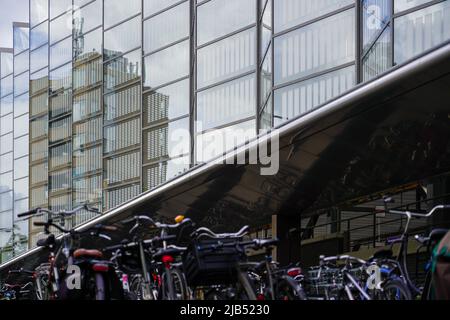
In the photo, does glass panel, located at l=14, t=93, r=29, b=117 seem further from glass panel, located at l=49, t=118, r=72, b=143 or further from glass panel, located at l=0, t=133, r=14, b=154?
glass panel, located at l=49, t=118, r=72, b=143

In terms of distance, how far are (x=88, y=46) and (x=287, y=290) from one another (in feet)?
89.2

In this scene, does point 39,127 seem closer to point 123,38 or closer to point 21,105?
point 21,105

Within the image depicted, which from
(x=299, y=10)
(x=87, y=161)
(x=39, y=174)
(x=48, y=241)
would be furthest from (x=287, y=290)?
(x=39, y=174)

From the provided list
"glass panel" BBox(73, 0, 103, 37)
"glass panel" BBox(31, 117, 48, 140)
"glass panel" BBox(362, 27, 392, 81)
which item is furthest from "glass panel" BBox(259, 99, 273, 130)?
"glass panel" BBox(31, 117, 48, 140)

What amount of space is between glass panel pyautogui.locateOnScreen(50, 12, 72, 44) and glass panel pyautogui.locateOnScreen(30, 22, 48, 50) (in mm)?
1110

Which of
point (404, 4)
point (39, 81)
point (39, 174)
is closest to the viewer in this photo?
point (404, 4)

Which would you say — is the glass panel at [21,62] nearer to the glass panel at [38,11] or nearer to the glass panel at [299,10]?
the glass panel at [38,11]

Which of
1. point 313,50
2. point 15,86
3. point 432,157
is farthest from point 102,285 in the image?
point 15,86

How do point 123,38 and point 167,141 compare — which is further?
point 123,38

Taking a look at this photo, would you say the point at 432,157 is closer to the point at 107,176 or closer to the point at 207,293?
the point at 207,293

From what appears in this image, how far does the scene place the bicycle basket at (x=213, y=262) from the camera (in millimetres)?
7223

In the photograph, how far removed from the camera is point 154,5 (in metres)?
28.4

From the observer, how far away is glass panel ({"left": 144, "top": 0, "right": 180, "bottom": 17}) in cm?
2747

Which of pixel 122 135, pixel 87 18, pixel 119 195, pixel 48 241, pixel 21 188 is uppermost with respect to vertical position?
pixel 87 18
